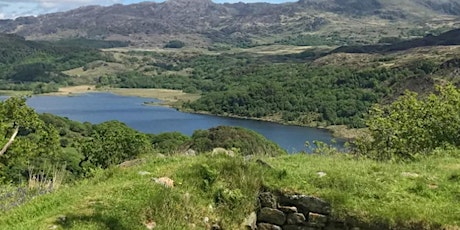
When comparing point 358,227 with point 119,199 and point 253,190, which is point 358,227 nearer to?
point 253,190

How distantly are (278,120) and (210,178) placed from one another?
138 m

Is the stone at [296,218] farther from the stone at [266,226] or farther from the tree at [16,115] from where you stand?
the tree at [16,115]

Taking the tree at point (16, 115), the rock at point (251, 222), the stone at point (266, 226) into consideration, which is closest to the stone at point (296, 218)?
the stone at point (266, 226)

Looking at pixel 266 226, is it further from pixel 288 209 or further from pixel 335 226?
pixel 335 226

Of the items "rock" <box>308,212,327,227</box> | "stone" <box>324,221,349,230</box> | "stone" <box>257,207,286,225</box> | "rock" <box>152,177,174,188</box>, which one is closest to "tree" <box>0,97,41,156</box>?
Answer: "rock" <box>152,177,174,188</box>

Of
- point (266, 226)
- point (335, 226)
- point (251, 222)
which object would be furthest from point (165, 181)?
point (335, 226)

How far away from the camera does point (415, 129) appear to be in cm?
1791

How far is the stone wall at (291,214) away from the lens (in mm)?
9906

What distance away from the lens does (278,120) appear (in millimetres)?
148125

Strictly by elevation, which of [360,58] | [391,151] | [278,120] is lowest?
[278,120]

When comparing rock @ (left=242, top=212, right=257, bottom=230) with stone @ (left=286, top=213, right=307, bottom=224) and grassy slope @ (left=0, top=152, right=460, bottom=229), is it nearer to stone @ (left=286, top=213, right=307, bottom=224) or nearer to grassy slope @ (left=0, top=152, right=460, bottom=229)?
grassy slope @ (left=0, top=152, right=460, bottom=229)

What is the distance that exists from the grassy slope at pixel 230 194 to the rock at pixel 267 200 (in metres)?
0.19

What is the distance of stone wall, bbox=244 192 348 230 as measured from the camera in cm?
991

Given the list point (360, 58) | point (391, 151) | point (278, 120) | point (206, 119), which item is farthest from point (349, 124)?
point (391, 151)
